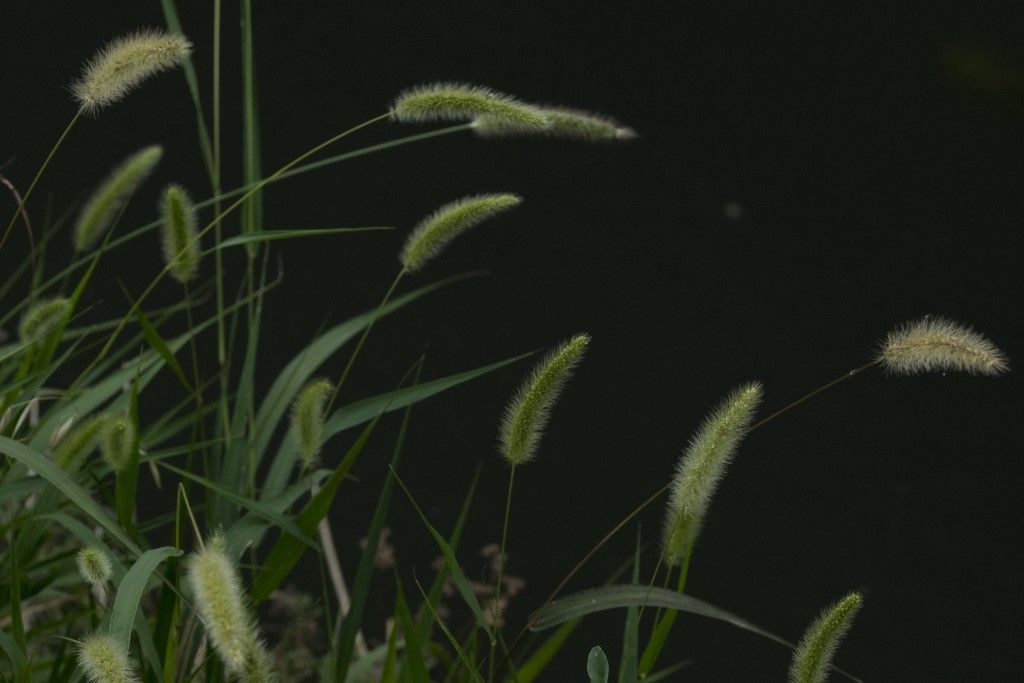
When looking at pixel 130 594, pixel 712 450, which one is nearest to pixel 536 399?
pixel 712 450

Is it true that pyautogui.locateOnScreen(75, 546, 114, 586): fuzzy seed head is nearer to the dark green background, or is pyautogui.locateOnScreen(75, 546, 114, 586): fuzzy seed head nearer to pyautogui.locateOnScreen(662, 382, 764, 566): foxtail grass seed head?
pyautogui.locateOnScreen(662, 382, 764, 566): foxtail grass seed head

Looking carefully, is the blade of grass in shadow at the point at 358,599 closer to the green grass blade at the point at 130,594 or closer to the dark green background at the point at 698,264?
the green grass blade at the point at 130,594

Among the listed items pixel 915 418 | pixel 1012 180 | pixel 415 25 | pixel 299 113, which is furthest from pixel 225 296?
pixel 1012 180

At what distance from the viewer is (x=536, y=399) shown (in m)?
1.21

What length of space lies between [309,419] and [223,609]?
451 mm

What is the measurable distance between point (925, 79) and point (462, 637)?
141 centimetres

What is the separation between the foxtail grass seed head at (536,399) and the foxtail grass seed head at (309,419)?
21 cm

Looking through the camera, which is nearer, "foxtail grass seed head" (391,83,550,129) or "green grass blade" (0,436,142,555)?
"green grass blade" (0,436,142,555)

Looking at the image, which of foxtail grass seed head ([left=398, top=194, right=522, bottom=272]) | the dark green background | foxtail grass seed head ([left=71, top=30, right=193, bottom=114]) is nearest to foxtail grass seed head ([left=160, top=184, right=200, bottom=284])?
foxtail grass seed head ([left=71, top=30, right=193, bottom=114])

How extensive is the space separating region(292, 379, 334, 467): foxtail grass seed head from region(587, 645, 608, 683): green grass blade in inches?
14.0

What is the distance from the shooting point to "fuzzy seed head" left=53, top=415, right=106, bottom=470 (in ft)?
4.56

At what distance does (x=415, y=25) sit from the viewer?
9.15ft

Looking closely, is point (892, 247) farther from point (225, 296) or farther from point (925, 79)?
point (225, 296)

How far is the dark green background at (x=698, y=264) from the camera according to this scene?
263 cm
